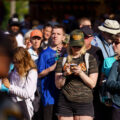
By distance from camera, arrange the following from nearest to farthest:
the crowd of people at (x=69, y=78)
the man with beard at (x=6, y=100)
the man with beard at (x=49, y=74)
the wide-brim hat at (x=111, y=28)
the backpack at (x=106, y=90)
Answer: the man with beard at (x=6, y=100) < the crowd of people at (x=69, y=78) < the backpack at (x=106, y=90) < the man with beard at (x=49, y=74) < the wide-brim hat at (x=111, y=28)

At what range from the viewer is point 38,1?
1972 centimetres

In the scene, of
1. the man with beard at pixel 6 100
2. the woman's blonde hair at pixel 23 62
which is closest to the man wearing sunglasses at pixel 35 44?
the woman's blonde hair at pixel 23 62

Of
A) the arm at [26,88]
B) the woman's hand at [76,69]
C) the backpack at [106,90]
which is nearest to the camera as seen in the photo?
the woman's hand at [76,69]

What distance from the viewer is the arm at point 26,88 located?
507cm

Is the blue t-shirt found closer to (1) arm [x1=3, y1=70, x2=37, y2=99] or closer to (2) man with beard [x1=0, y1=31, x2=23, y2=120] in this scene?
(1) arm [x1=3, y1=70, x2=37, y2=99]

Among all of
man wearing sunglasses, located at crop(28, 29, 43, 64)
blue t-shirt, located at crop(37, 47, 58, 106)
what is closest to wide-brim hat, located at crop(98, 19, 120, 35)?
blue t-shirt, located at crop(37, 47, 58, 106)

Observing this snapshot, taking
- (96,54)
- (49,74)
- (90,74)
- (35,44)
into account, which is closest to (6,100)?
(90,74)

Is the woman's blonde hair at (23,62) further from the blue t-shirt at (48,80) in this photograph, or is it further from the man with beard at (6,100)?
the man with beard at (6,100)

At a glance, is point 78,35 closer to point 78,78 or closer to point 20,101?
point 78,78

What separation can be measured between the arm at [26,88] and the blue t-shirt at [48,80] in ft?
1.49

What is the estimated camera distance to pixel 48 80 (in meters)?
5.71

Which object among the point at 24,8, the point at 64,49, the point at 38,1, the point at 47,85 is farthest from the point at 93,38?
the point at 24,8

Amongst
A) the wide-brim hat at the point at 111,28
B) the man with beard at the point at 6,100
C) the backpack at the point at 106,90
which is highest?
the wide-brim hat at the point at 111,28

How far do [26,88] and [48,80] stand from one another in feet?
2.12
